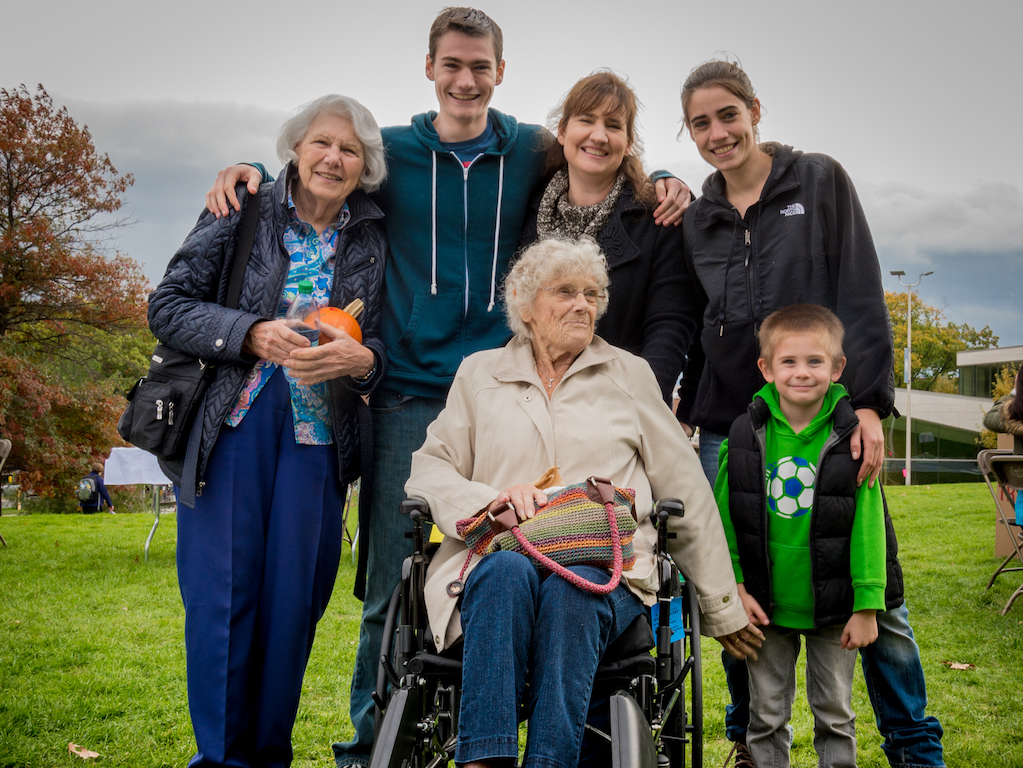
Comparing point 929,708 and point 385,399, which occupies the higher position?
point 385,399

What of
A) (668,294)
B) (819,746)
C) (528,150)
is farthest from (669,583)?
(528,150)

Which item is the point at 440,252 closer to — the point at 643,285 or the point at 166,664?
the point at 643,285

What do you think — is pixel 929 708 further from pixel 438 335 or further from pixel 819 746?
pixel 438 335

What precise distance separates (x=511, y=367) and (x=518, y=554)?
0.69m

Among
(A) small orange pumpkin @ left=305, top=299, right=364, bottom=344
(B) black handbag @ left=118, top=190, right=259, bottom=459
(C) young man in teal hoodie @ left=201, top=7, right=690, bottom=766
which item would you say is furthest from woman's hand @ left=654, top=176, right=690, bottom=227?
(B) black handbag @ left=118, top=190, right=259, bottom=459

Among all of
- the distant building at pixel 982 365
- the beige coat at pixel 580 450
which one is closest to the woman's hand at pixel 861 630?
the beige coat at pixel 580 450

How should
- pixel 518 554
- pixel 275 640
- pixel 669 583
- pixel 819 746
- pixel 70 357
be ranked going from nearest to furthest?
pixel 518 554, pixel 669 583, pixel 819 746, pixel 275 640, pixel 70 357

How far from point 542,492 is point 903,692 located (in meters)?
1.26

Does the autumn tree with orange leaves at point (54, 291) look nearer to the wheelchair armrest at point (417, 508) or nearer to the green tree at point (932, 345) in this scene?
the wheelchair armrest at point (417, 508)

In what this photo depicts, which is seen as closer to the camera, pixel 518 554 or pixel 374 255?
pixel 518 554

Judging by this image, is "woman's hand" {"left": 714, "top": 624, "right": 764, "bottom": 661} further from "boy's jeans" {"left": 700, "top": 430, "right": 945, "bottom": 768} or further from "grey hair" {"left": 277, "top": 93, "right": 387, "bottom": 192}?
"grey hair" {"left": 277, "top": 93, "right": 387, "bottom": 192}

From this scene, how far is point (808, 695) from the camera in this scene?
2244mm

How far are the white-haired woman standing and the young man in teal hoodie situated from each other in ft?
0.54

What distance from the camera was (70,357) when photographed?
14539 millimetres
